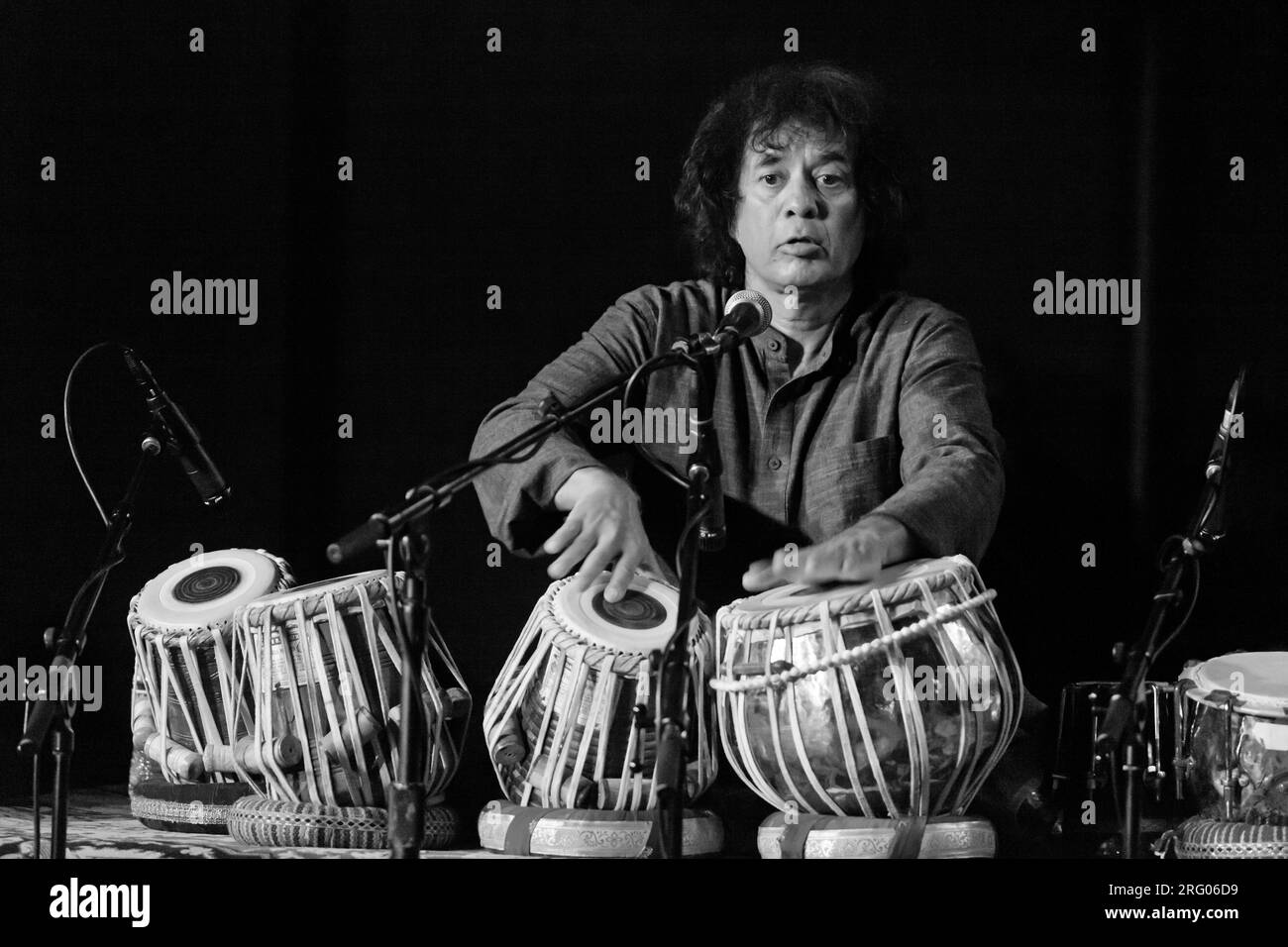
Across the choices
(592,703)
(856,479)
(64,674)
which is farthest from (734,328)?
(64,674)

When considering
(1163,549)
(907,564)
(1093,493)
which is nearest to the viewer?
(907,564)

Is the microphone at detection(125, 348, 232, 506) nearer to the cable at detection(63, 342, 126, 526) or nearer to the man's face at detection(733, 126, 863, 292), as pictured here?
the cable at detection(63, 342, 126, 526)

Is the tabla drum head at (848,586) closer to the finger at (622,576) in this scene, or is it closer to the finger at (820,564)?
the finger at (820,564)

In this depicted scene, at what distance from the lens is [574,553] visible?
9.39 feet

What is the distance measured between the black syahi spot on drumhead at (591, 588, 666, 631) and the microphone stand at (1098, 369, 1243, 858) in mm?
897

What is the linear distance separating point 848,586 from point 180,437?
4.85 feet

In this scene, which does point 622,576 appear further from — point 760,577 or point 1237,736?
point 1237,736

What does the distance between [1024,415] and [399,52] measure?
169cm

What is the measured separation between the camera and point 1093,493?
3.33 m

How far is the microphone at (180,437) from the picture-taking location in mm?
3086
